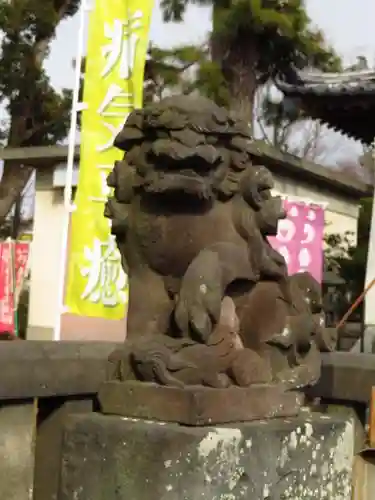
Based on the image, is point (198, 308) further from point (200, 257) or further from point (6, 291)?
point (6, 291)

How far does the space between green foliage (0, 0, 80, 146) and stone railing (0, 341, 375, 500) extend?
39.1ft

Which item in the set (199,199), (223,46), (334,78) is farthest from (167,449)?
(223,46)

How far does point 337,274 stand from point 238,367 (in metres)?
8.27

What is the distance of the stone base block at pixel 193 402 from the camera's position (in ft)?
6.90

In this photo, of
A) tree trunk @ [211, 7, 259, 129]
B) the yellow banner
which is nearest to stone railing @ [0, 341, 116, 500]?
the yellow banner

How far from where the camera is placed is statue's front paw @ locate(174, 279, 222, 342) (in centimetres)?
223

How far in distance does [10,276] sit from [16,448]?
728 centimetres

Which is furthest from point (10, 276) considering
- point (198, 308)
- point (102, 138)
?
point (198, 308)

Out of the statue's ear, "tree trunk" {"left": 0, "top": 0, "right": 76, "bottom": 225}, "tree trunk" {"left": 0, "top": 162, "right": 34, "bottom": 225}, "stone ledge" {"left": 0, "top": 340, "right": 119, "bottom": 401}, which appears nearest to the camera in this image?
the statue's ear

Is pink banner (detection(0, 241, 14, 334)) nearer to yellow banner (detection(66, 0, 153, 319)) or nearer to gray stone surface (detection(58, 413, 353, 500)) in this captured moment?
yellow banner (detection(66, 0, 153, 319))

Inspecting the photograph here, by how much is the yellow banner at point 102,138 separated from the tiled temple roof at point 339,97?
118 inches

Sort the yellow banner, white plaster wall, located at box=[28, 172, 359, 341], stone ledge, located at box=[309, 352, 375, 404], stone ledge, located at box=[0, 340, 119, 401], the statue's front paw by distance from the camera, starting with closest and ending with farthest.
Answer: the statue's front paw → stone ledge, located at box=[0, 340, 119, 401] → stone ledge, located at box=[309, 352, 375, 404] → the yellow banner → white plaster wall, located at box=[28, 172, 359, 341]

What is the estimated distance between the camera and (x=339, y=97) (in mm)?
9328

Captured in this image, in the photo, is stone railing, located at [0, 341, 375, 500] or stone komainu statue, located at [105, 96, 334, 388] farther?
stone railing, located at [0, 341, 375, 500]
